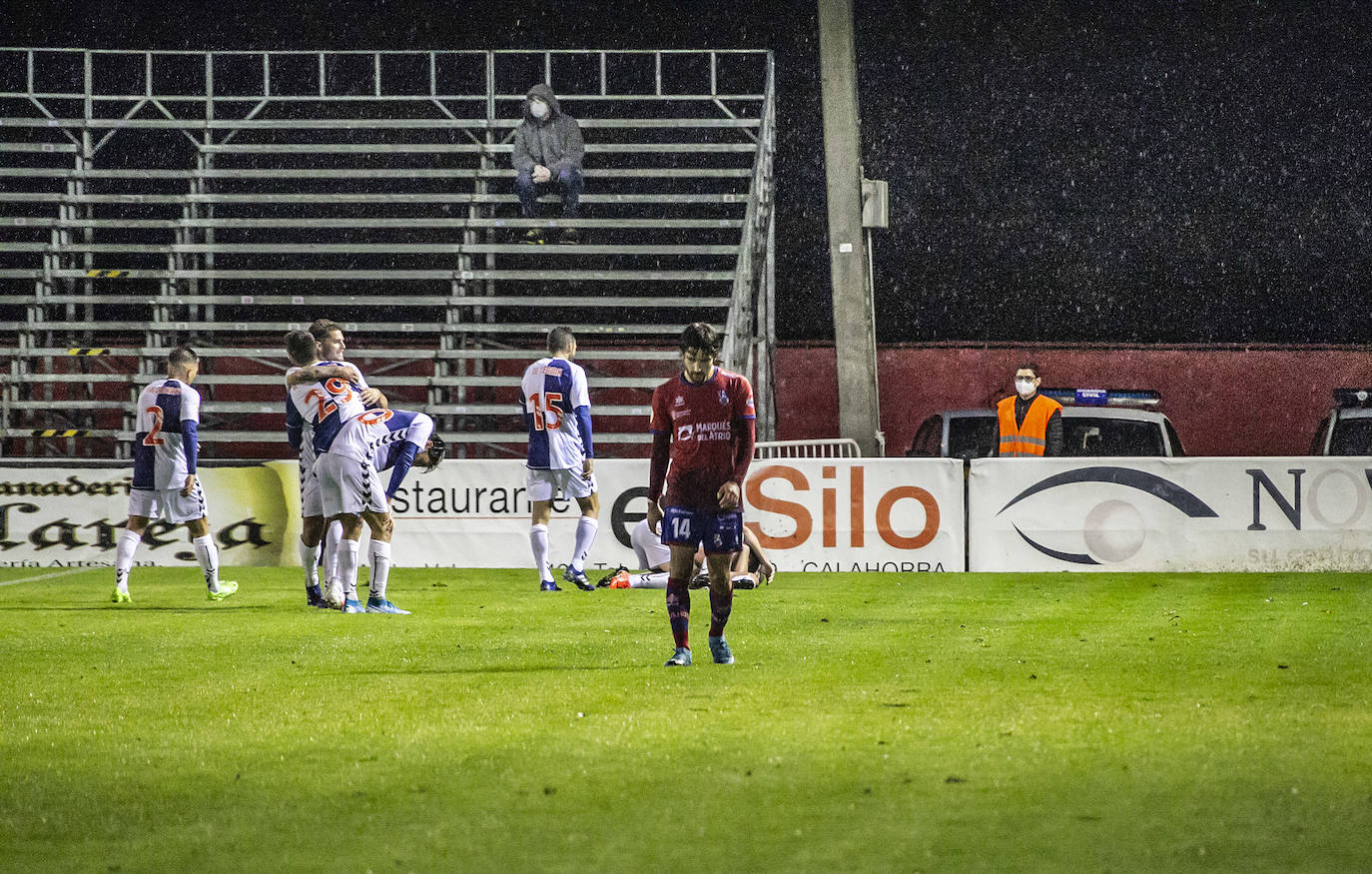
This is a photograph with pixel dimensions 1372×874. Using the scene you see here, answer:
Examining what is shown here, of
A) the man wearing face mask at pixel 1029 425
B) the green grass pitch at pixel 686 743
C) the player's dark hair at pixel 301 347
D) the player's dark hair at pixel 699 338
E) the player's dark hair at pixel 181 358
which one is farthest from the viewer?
the man wearing face mask at pixel 1029 425

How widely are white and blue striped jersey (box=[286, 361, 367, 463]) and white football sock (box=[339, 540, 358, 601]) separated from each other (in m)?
0.65

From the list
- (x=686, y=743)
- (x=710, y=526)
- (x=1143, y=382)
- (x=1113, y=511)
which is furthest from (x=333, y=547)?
(x=1143, y=382)

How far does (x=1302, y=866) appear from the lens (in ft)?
13.7

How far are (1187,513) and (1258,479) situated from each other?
0.71 metres

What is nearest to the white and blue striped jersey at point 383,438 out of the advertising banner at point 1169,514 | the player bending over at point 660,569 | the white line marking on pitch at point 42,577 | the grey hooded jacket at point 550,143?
the player bending over at point 660,569

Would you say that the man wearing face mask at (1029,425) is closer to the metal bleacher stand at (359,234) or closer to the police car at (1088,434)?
the police car at (1088,434)

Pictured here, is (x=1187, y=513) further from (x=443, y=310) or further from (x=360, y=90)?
(x=360, y=90)

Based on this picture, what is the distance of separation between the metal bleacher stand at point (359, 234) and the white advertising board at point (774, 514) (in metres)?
3.10

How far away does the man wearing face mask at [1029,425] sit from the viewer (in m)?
14.9

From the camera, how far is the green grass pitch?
4449 mm

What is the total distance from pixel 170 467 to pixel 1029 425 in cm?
776

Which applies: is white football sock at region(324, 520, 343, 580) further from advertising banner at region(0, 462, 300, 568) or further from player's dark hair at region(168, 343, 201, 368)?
advertising banner at region(0, 462, 300, 568)

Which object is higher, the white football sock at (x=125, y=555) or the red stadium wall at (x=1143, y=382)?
the red stadium wall at (x=1143, y=382)

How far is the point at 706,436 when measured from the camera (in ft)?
26.4
